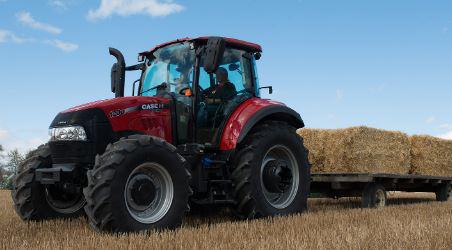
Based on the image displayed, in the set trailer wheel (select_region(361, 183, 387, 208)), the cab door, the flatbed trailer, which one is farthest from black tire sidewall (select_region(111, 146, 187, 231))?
trailer wheel (select_region(361, 183, 387, 208))

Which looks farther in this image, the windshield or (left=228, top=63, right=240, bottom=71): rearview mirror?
(left=228, top=63, right=240, bottom=71): rearview mirror

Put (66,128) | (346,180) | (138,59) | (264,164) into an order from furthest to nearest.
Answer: (346,180) → (138,59) → (264,164) → (66,128)

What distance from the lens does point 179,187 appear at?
5.20 meters

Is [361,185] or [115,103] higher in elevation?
[115,103]

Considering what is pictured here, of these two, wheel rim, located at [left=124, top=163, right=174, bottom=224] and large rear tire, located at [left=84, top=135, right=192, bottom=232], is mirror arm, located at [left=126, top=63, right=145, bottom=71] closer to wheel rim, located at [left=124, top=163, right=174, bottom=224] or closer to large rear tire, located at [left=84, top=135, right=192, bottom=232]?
large rear tire, located at [left=84, top=135, right=192, bottom=232]

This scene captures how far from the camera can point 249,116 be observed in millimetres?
6121

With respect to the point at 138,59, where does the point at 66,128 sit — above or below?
below

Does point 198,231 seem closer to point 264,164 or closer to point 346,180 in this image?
point 264,164

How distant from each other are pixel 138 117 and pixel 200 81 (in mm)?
934

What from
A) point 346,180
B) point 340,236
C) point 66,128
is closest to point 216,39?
point 66,128

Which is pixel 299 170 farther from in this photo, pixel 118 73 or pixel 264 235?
pixel 118 73

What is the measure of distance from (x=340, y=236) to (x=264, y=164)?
6.29 ft

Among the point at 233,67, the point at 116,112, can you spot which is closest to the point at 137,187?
the point at 116,112

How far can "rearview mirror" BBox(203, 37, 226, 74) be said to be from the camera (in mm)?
5512
